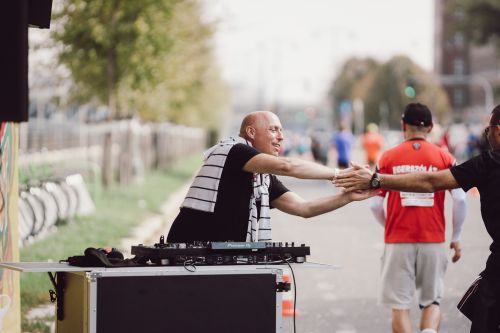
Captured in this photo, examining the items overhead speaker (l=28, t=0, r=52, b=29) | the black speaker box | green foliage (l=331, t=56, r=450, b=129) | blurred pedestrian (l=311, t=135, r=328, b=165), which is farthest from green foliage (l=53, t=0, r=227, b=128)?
green foliage (l=331, t=56, r=450, b=129)

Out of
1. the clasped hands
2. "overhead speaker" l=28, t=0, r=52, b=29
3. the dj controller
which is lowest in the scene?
the dj controller

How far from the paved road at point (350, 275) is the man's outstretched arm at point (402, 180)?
152 inches

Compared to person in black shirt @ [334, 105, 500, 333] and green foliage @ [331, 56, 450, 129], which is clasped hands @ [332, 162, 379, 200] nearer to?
person in black shirt @ [334, 105, 500, 333]

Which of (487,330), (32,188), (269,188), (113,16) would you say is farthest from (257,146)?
(113,16)

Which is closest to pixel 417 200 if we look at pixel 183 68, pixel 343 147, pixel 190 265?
pixel 190 265

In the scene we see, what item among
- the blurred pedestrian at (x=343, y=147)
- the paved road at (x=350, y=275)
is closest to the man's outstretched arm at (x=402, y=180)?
the paved road at (x=350, y=275)

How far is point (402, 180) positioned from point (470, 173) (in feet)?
1.84

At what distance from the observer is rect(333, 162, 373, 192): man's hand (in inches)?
262

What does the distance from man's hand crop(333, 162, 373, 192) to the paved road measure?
3853mm

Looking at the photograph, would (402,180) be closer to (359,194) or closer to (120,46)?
(359,194)

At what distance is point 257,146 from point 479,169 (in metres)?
1.39

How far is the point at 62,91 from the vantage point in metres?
30.1

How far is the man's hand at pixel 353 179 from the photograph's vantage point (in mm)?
6646

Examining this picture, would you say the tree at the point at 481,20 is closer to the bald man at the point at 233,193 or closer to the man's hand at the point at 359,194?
the man's hand at the point at 359,194
